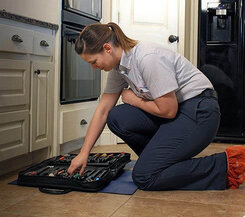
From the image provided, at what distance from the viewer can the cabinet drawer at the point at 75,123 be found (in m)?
2.86

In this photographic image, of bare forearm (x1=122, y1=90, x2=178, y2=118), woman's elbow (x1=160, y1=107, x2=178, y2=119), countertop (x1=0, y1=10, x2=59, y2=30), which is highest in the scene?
countertop (x1=0, y1=10, x2=59, y2=30)

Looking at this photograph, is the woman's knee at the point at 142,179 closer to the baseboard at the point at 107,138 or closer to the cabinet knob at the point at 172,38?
the baseboard at the point at 107,138

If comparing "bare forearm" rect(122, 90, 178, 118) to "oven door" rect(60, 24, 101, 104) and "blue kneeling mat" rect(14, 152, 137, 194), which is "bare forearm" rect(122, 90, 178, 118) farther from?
"oven door" rect(60, 24, 101, 104)

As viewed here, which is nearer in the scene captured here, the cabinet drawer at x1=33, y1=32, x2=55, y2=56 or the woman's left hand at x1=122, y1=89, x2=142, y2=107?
the woman's left hand at x1=122, y1=89, x2=142, y2=107

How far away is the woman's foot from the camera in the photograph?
1.99 m

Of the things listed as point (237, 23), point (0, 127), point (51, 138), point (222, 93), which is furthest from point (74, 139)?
point (237, 23)

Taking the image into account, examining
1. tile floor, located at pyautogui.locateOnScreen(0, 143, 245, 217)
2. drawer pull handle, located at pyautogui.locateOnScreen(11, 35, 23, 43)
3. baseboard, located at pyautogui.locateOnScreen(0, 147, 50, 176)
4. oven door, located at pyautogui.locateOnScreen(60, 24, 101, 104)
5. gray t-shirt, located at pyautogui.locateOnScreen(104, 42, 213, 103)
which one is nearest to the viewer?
tile floor, located at pyautogui.locateOnScreen(0, 143, 245, 217)

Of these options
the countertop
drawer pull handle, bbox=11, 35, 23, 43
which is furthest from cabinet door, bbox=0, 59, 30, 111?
the countertop

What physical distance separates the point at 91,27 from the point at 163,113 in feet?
1.65

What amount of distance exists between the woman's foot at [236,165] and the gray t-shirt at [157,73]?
324mm

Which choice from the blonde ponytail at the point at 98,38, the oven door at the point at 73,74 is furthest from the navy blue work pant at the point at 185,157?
the oven door at the point at 73,74

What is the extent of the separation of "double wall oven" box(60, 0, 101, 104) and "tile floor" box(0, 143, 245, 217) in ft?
3.19

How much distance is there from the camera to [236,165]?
199 cm

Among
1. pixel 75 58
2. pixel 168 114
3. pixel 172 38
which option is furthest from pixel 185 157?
pixel 172 38
